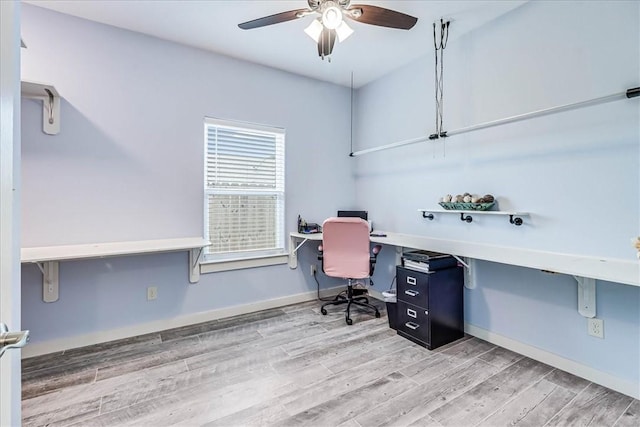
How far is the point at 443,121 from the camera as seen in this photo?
9.71ft

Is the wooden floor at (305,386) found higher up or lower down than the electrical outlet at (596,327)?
lower down

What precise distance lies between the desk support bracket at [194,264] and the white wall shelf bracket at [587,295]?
3.01 meters

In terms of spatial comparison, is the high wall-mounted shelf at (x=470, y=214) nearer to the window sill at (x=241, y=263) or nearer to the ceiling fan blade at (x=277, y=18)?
the window sill at (x=241, y=263)

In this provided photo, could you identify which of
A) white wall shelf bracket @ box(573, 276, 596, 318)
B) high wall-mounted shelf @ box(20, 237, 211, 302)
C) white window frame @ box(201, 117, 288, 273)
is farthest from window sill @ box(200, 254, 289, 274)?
white wall shelf bracket @ box(573, 276, 596, 318)

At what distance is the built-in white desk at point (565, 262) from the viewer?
1702mm

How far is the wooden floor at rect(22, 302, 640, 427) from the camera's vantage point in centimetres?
169

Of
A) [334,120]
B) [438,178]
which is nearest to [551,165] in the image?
[438,178]

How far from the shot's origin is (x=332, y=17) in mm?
1875

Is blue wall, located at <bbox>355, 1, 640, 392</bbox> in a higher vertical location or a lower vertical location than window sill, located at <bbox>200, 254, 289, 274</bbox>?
higher

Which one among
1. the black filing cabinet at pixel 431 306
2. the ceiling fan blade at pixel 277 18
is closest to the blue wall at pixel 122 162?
the ceiling fan blade at pixel 277 18

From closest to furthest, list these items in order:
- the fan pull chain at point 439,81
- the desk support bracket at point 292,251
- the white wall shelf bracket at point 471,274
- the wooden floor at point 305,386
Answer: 1. the wooden floor at point 305,386
2. the white wall shelf bracket at point 471,274
3. the fan pull chain at point 439,81
4. the desk support bracket at point 292,251

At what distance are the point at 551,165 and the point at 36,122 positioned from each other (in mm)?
3888

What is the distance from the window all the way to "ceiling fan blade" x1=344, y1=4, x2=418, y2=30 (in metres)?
1.65

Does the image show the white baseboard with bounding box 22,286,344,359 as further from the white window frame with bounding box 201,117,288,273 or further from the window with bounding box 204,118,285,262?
the window with bounding box 204,118,285,262
